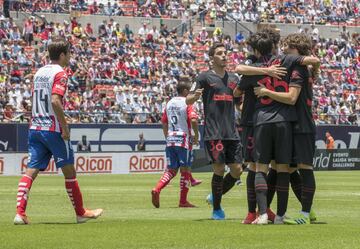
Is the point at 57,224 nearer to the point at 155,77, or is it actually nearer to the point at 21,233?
the point at 21,233

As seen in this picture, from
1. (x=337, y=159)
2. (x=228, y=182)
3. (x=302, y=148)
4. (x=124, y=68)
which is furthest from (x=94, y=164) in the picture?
(x=302, y=148)

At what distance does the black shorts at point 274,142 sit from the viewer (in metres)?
12.9

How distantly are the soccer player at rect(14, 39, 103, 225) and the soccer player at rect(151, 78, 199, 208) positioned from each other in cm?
531

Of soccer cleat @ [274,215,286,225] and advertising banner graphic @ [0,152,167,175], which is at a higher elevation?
soccer cleat @ [274,215,286,225]

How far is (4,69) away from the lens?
45.2m

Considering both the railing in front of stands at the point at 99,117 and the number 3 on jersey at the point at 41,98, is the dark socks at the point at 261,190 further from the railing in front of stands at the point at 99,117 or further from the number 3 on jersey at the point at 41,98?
the railing in front of stands at the point at 99,117

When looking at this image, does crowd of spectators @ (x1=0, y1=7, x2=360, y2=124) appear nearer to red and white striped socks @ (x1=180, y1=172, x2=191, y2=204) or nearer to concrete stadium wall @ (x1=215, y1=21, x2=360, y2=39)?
concrete stadium wall @ (x1=215, y1=21, x2=360, y2=39)

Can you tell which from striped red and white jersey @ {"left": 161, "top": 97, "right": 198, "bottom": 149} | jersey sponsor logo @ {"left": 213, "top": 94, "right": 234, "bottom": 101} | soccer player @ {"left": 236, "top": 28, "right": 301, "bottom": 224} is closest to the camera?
soccer player @ {"left": 236, "top": 28, "right": 301, "bottom": 224}

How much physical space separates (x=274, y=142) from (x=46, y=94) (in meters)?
3.09

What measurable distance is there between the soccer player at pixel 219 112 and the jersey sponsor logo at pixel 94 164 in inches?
947

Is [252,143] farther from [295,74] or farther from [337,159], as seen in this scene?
[337,159]

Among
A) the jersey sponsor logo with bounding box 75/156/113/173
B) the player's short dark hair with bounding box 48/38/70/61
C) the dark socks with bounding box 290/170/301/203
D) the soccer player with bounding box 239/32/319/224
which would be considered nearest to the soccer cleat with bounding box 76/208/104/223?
the player's short dark hair with bounding box 48/38/70/61

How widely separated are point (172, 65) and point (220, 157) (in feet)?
122

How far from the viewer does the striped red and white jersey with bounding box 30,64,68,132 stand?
533 inches
